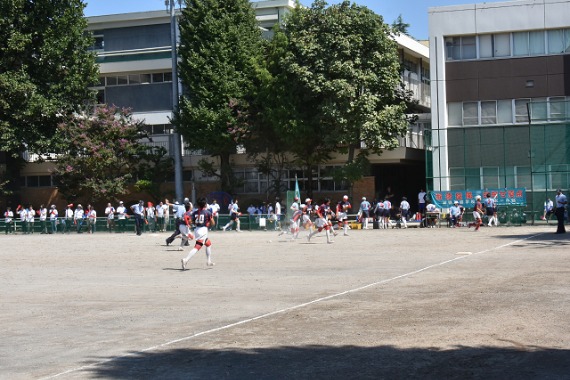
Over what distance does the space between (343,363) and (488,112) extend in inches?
1581

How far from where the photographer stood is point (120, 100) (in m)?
59.9

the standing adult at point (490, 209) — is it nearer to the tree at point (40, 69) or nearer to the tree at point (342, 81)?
the tree at point (342, 81)

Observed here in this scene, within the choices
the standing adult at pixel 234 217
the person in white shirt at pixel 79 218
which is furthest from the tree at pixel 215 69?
the person in white shirt at pixel 79 218

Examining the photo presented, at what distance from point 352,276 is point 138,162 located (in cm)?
3862

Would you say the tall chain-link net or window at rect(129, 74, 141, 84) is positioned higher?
window at rect(129, 74, 141, 84)

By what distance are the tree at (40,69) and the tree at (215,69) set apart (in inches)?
264

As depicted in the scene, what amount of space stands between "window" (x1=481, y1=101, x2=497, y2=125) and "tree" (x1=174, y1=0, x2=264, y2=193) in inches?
522

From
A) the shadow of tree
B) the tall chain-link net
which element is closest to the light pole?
the tall chain-link net

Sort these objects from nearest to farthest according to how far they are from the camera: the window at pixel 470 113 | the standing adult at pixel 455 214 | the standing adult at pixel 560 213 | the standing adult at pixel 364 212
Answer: the standing adult at pixel 560 213, the standing adult at pixel 455 214, the standing adult at pixel 364 212, the window at pixel 470 113

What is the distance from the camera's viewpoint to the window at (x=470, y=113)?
157 feet

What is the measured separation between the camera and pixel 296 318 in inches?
A: 500

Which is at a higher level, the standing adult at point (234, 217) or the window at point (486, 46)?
the window at point (486, 46)

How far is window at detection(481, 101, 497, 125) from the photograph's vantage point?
155ft

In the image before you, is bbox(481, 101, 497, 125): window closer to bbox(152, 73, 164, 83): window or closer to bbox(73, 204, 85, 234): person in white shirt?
bbox(152, 73, 164, 83): window
